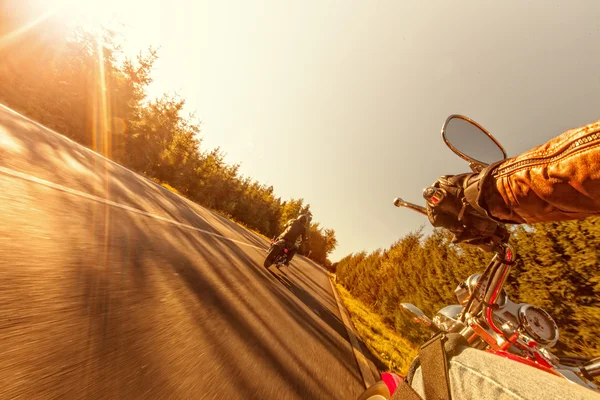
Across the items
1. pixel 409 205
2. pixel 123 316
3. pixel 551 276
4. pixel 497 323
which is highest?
pixel 551 276

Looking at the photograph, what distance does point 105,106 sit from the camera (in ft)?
76.7

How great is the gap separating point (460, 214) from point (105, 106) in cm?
3054

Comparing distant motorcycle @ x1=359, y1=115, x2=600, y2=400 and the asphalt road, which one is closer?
distant motorcycle @ x1=359, y1=115, x2=600, y2=400

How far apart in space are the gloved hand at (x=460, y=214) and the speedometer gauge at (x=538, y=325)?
444mm

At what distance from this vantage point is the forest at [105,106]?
18.8m

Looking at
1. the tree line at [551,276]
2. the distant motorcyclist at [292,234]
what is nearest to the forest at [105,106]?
the distant motorcyclist at [292,234]

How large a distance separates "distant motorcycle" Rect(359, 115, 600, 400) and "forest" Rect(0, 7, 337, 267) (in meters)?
25.2

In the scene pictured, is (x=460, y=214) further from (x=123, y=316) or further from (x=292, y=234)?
(x=292, y=234)

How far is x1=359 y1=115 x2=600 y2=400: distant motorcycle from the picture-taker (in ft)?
4.19

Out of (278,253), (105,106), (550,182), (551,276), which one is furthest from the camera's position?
(105,106)

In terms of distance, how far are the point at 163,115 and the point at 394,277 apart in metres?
30.2

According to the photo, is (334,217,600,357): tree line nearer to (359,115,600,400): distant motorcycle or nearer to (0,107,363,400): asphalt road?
(359,115,600,400): distant motorcycle

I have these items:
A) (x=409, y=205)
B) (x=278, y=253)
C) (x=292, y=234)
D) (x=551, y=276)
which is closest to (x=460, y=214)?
(x=409, y=205)

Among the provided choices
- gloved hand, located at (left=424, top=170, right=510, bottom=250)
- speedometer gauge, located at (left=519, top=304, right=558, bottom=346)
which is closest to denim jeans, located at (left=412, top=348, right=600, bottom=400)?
gloved hand, located at (left=424, top=170, right=510, bottom=250)
